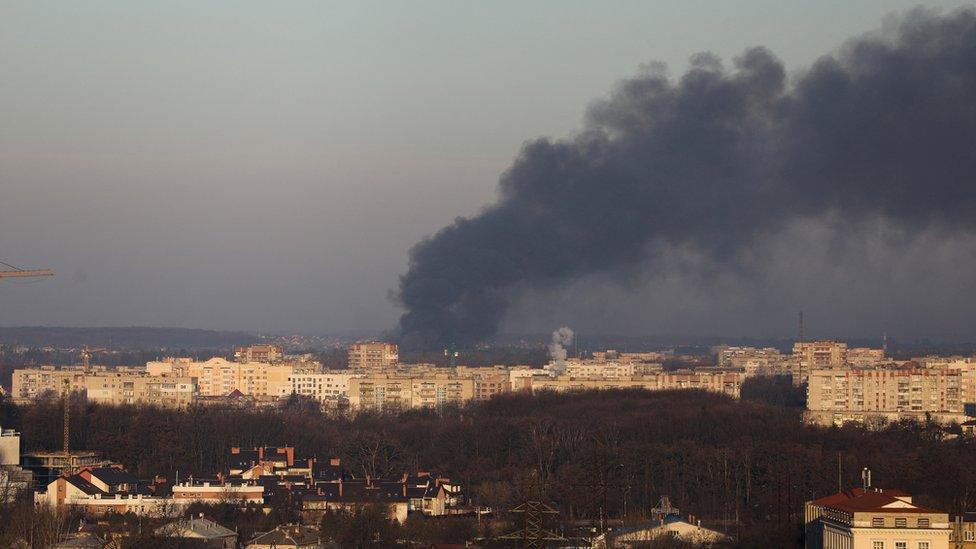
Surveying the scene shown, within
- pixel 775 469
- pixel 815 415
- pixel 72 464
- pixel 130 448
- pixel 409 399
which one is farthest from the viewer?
pixel 409 399

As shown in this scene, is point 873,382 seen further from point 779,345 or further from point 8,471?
point 779,345

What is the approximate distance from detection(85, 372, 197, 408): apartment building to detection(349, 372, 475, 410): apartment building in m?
6.35

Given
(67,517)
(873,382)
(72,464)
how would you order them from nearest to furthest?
(67,517) < (72,464) < (873,382)

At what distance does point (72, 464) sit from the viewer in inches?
1943

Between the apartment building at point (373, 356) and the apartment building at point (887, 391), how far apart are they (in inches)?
951

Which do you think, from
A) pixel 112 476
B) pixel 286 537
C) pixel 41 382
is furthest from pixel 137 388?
pixel 286 537

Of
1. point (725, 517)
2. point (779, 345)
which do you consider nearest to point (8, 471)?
point (725, 517)

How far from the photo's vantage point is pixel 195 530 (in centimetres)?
3434

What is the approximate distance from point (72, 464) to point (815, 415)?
27.6 m

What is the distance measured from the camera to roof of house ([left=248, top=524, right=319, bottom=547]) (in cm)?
3309

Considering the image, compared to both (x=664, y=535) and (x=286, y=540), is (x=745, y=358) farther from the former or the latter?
A: (x=286, y=540)

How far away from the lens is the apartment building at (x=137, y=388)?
84875 millimetres

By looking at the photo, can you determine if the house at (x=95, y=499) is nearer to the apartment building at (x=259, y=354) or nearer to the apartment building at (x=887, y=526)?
the apartment building at (x=887, y=526)

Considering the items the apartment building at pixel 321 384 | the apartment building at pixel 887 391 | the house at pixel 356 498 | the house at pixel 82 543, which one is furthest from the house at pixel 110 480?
the apartment building at pixel 321 384
